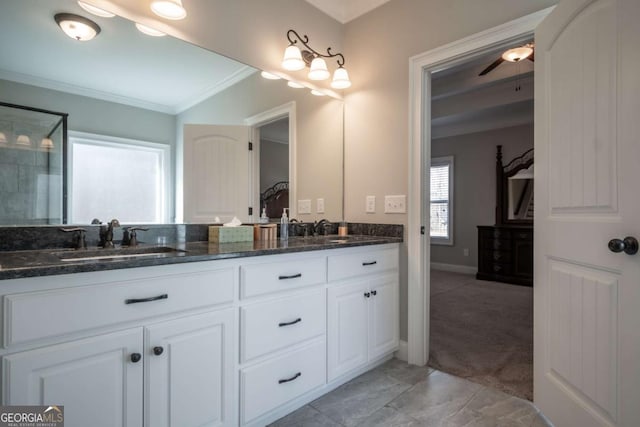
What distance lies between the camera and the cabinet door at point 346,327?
1814mm

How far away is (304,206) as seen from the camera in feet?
8.34

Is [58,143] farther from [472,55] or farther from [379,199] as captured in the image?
[472,55]

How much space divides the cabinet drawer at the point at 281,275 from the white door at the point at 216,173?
2.15ft

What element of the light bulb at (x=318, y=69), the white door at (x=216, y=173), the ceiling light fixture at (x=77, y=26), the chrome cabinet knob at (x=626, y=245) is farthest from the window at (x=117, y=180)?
the chrome cabinet knob at (x=626, y=245)

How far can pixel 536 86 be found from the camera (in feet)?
5.66

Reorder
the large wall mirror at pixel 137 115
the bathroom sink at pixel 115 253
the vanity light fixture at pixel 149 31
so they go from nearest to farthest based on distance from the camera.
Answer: the bathroom sink at pixel 115 253 → the large wall mirror at pixel 137 115 → the vanity light fixture at pixel 149 31

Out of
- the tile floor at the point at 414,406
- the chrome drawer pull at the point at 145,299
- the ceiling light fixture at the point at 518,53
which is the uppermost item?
the ceiling light fixture at the point at 518,53

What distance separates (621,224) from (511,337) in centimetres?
191

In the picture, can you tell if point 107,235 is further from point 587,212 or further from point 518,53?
point 518,53

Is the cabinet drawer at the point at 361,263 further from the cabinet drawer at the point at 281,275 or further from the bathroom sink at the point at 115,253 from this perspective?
the bathroom sink at the point at 115,253

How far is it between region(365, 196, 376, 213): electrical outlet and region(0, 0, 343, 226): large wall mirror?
647 mm

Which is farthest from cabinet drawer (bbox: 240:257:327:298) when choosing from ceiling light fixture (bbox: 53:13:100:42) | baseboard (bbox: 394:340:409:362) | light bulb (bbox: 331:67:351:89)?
light bulb (bbox: 331:67:351:89)

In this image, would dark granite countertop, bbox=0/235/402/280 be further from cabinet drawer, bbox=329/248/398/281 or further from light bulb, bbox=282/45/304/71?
light bulb, bbox=282/45/304/71

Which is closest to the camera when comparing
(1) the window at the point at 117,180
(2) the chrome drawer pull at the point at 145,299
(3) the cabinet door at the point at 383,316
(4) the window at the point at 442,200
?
(2) the chrome drawer pull at the point at 145,299
